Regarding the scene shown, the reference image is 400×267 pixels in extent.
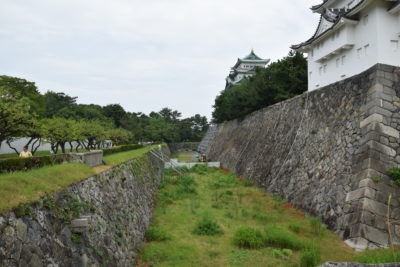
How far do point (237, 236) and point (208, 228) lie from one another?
4.66 feet

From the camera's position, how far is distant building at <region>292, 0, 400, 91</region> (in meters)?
12.2

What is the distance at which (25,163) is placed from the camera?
7527 mm

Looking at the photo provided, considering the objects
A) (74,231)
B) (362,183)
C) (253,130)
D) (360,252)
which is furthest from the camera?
(253,130)

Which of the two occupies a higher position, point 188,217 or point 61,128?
point 61,128

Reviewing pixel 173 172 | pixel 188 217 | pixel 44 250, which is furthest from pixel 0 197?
pixel 173 172

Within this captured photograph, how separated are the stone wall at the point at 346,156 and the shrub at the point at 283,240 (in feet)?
5.26

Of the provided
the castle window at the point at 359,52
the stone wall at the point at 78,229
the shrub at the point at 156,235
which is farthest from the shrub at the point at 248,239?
A: the castle window at the point at 359,52

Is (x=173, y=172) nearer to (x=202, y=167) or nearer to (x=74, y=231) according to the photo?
(x=202, y=167)

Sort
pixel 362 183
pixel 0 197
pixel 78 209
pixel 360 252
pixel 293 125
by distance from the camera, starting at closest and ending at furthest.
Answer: pixel 0 197, pixel 78 209, pixel 360 252, pixel 362 183, pixel 293 125

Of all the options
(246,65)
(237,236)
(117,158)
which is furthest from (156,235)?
(246,65)

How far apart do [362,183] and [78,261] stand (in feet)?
30.7

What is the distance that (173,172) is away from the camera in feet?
91.1

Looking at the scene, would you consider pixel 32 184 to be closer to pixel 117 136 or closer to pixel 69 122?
pixel 69 122

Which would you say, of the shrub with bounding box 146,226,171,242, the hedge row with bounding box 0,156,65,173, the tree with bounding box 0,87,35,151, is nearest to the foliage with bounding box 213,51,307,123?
the shrub with bounding box 146,226,171,242
